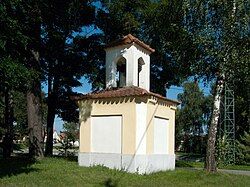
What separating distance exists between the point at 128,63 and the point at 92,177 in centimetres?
673

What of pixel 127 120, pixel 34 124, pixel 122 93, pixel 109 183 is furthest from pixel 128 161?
pixel 34 124

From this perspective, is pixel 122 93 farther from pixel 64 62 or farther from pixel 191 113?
pixel 191 113

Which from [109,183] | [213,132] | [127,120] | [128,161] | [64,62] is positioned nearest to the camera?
[109,183]

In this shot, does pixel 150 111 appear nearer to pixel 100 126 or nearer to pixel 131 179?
pixel 100 126

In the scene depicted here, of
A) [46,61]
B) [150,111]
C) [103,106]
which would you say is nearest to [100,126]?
[103,106]

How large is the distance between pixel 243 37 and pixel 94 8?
1287 centimetres

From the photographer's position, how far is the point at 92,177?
708 inches

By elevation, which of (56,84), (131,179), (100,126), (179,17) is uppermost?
(179,17)

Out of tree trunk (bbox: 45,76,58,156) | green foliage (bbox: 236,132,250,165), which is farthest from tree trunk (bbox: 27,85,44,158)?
green foliage (bbox: 236,132,250,165)

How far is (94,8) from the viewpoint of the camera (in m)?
32.2

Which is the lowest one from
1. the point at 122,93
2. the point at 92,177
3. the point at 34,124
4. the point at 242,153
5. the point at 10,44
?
the point at 92,177

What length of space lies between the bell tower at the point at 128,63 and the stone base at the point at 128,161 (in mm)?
3536

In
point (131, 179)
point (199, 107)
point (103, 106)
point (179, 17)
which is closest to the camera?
point (131, 179)

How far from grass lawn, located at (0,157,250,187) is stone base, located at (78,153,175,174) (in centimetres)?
56
